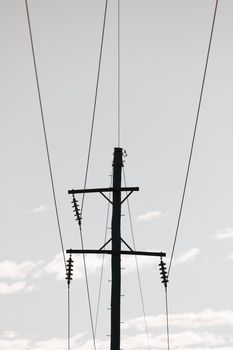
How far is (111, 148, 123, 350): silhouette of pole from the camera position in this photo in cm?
1331

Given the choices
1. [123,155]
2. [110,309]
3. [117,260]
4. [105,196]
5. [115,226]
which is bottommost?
[110,309]

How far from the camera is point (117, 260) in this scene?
13883 mm

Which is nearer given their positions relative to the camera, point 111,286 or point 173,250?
point 111,286

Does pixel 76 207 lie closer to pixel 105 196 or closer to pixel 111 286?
pixel 105 196

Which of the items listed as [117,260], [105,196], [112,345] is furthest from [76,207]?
[112,345]

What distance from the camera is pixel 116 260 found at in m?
13.9

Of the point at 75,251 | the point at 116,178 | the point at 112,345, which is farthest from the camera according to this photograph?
the point at 116,178

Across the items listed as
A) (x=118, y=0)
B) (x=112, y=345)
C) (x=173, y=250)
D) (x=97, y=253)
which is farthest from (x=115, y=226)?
(x=118, y=0)

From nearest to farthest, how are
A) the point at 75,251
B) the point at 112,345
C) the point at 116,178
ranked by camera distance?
the point at 112,345, the point at 75,251, the point at 116,178

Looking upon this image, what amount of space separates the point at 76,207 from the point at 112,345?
15.0ft

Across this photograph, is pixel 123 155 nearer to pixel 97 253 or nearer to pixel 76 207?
pixel 76 207

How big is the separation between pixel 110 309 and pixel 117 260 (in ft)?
4.39

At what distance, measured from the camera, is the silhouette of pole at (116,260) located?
43.7 ft

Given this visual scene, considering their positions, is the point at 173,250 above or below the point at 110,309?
above
